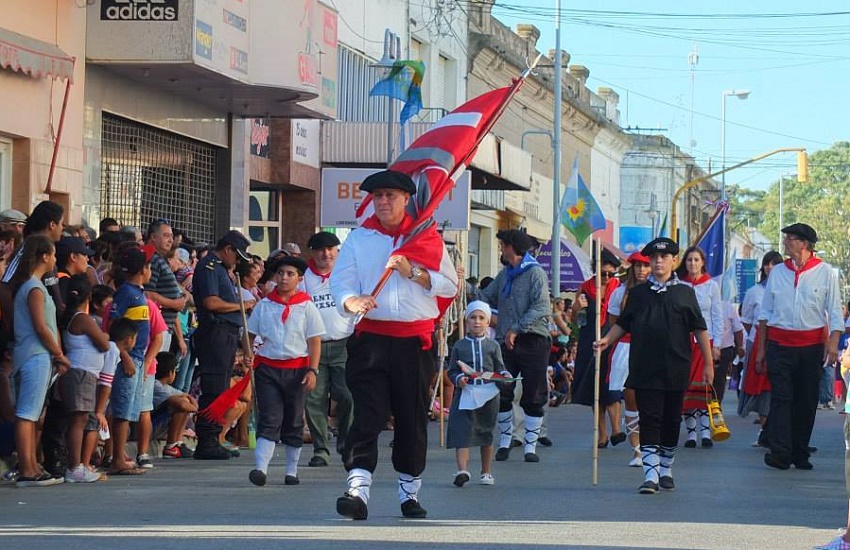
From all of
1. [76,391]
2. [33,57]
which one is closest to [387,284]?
[76,391]

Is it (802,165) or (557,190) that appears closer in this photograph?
(557,190)

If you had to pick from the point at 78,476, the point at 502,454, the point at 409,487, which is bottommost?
the point at 502,454

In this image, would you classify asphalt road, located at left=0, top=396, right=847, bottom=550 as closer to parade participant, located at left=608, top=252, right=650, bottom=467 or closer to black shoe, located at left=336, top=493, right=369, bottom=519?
black shoe, located at left=336, top=493, right=369, bottom=519

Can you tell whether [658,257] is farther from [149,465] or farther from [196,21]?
[196,21]

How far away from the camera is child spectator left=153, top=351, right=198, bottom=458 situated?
14742 millimetres

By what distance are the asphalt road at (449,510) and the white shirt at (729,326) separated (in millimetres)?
4249

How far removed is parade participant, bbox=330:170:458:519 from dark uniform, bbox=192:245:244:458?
15.8 ft

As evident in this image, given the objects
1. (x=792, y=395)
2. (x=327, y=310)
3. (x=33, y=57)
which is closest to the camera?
(x=327, y=310)

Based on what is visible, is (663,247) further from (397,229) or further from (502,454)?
(502,454)

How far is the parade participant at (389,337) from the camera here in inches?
400

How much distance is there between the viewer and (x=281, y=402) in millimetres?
12852

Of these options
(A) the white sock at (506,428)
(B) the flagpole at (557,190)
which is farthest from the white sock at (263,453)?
(B) the flagpole at (557,190)

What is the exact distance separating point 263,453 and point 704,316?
5.92 m

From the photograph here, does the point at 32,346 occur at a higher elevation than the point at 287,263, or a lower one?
lower
